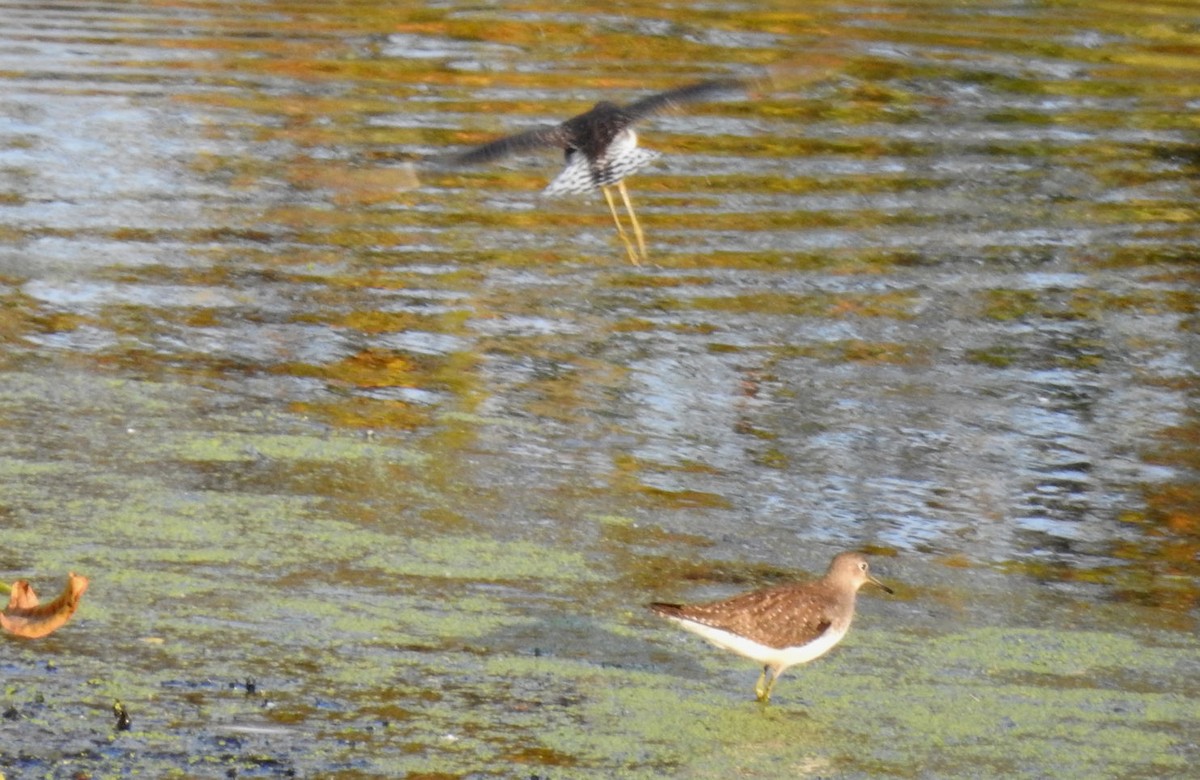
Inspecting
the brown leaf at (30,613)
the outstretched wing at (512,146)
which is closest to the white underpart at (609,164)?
the outstretched wing at (512,146)

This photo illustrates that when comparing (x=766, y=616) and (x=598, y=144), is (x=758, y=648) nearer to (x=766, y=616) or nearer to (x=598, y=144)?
(x=766, y=616)

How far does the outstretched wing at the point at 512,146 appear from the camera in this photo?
9.13 m

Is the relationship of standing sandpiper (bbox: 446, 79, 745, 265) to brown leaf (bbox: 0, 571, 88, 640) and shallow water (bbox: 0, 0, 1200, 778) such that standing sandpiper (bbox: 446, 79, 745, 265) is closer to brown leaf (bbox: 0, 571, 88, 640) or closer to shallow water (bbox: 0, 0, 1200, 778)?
shallow water (bbox: 0, 0, 1200, 778)

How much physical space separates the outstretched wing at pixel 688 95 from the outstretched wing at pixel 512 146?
1.35 ft

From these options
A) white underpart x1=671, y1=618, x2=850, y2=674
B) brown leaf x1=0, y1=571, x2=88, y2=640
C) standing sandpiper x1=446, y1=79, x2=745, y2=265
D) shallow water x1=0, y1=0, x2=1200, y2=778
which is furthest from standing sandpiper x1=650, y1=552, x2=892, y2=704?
standing sandpiper x1=446, y1=79, x2=745, y2=265

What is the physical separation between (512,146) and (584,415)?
1.34 m

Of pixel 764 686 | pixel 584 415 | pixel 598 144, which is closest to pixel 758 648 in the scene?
pixel 764 686

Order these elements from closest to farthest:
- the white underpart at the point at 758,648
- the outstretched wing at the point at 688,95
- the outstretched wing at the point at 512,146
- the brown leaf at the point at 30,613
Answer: the brown leaf at the point at 30,613
the white underpart at the point at 758,648
the outstretched wing at the point at 512,146
the outstretched wing at the point at 688,95

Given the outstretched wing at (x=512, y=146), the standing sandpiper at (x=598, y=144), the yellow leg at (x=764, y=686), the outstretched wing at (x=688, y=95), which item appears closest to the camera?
the yellow leg at (x=764, y=686)

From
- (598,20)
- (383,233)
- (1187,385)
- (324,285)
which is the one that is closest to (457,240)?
(383,233)

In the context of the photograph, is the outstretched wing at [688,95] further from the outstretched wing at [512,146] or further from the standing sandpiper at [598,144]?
the outstretched wing at [512,146]

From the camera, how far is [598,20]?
19.9 meters

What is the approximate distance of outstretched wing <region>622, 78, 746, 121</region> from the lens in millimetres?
9266

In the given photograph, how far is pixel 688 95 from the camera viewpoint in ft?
31.0
